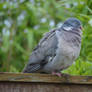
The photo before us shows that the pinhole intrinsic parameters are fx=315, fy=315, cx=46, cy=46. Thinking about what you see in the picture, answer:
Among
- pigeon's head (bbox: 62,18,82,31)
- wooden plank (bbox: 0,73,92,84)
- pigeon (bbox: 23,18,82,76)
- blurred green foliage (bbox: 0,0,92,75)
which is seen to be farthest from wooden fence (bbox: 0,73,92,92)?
blurred green foliage (bbox: 0,0,92,75)

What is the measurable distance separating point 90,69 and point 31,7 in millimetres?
1775

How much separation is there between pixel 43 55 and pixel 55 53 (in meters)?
0.11

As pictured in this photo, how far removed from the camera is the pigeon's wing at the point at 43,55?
2768mm

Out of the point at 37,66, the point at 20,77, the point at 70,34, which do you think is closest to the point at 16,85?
the point at 20,77

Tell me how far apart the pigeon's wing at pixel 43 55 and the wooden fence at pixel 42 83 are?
1.78 feet

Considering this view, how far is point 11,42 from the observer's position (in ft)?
15.7

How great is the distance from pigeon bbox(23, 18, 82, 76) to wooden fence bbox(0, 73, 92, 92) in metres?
0.46

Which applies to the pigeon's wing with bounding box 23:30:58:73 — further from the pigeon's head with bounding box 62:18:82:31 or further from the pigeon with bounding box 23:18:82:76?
the pigeon's head with bounding box 62:18:82:31

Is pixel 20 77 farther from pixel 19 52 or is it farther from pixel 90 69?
pixel 19 52

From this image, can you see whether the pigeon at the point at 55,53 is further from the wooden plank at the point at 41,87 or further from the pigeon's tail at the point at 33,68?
the wooden plank at the point at 41,87

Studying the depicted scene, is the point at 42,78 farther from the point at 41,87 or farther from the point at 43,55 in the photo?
the point at 43,55

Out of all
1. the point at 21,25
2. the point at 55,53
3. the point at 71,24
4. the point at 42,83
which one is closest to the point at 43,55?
the point at 55,53

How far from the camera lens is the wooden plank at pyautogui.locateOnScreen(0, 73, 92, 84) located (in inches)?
85.2

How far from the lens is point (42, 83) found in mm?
2223
